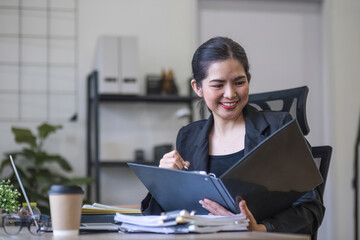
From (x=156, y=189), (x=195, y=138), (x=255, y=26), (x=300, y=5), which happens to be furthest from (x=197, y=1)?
(x=156, y=189)

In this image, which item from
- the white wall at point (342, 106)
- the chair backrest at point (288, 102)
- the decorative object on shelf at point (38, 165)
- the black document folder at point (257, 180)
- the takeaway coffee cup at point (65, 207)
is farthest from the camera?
the white wall at point (342, 106)

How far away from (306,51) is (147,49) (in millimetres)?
1429

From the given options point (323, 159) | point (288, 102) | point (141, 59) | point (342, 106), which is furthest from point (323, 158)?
point (342, 106)

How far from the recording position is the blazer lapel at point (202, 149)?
6.15 ft

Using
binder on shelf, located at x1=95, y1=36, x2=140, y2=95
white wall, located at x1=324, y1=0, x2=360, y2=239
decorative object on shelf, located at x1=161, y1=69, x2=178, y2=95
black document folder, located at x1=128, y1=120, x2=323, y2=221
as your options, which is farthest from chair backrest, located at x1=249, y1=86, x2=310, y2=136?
white wall, located at x1=324, y1=0, x2=360, y2=239

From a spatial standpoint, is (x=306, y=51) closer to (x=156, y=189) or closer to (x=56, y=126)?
(x=56, y=126)

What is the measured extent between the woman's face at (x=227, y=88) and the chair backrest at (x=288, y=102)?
231 millimetres

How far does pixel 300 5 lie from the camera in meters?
5.01

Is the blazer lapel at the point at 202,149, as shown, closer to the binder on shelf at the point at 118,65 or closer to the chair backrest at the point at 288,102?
the chair backrest at the point at 288,102

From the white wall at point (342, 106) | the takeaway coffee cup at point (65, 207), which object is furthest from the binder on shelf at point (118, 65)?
the takeaway coffee cup at point (65, 207)

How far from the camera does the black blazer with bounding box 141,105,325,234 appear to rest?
61.1 inches

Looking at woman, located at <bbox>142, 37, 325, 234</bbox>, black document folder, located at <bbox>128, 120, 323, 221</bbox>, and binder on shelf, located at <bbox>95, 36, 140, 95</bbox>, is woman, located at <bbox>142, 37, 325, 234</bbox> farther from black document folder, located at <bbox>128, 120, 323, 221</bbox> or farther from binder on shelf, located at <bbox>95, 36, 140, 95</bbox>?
binder on shelf, located at <bbox>95, 36, 140, 95</bbox>

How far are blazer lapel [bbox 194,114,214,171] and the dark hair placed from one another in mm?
185

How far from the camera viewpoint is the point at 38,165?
4.16 metres
